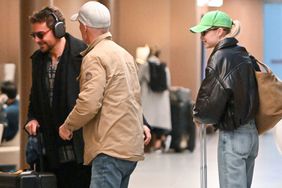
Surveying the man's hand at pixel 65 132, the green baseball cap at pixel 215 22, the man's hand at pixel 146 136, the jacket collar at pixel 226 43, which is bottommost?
the man's hand at pixel 146 136

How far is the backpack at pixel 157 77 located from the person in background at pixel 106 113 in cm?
828

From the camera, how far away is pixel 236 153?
513 centimetres

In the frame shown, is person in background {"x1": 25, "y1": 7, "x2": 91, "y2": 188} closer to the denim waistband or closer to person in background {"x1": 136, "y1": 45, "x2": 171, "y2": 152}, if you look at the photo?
the denim waistband

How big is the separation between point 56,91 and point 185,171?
225 inches

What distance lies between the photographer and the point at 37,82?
497 cm

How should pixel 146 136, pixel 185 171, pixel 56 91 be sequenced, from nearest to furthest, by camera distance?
pixel 146 136 → pixel 56 91 → pixel 185 171

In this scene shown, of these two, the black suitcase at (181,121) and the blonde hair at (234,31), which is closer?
the blonde hair at (234,31)

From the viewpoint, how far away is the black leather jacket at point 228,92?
5082mm

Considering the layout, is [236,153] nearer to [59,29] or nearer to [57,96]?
[57,96]

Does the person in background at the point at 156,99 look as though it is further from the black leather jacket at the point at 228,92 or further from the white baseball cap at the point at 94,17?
the white baseball cap at the point at 94,17

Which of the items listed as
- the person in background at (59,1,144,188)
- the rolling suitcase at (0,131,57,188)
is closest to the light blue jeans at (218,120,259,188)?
the person in background at (59,1,144,188)

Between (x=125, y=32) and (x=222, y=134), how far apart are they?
10.1 metres

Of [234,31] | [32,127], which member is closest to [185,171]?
[234,31]

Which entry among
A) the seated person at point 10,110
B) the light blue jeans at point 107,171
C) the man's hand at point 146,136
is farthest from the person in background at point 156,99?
the light blue jeans at point 107,171
